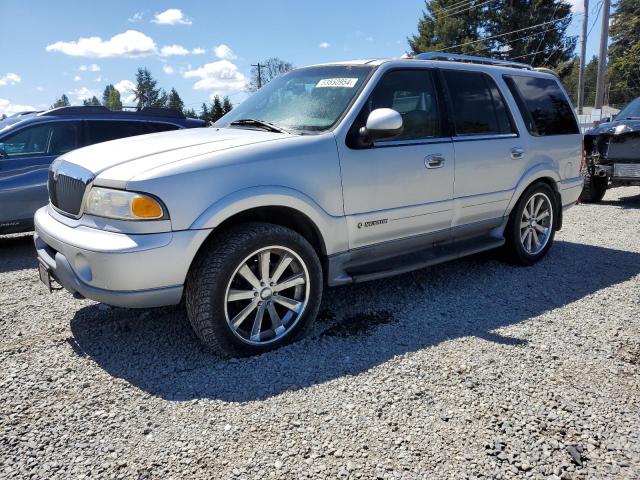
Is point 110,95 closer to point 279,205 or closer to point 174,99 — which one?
point 174,99

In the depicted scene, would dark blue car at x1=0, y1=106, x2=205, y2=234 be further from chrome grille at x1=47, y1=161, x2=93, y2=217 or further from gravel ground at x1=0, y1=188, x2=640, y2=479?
chrome grille at x1=47, y1=161, x2=93, y2=217

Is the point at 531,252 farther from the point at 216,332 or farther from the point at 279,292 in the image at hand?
the point at 216,332


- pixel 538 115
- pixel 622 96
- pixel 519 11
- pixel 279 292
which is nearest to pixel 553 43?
pixel 519 11

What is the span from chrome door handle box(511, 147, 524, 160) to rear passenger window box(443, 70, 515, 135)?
0.18m

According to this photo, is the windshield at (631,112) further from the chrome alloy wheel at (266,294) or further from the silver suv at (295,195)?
the chrome alloy wheel at (266,294)

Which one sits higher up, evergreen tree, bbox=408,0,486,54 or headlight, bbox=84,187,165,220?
evergreen tree, bbox=408,0,486,54

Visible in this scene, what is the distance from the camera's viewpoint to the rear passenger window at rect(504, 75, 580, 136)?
501 cm

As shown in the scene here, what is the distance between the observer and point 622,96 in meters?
58.8

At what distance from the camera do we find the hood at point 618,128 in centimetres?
836

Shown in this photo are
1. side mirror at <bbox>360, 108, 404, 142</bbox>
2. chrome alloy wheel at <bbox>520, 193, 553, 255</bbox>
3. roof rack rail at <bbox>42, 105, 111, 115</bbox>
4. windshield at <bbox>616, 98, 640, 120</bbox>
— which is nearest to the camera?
side mirror at <bbox>360, 108, 404, 142</bbox>

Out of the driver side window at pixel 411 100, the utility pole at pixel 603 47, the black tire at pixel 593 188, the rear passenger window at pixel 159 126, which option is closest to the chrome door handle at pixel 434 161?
the driver side window at pixel 411 100

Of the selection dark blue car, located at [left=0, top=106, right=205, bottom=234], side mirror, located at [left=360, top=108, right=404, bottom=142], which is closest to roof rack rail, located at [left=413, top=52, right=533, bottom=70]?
side mirror, located at [left=360, top=108, right=404, bottom=142]

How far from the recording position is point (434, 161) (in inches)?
160

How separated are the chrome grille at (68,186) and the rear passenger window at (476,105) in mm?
2888
